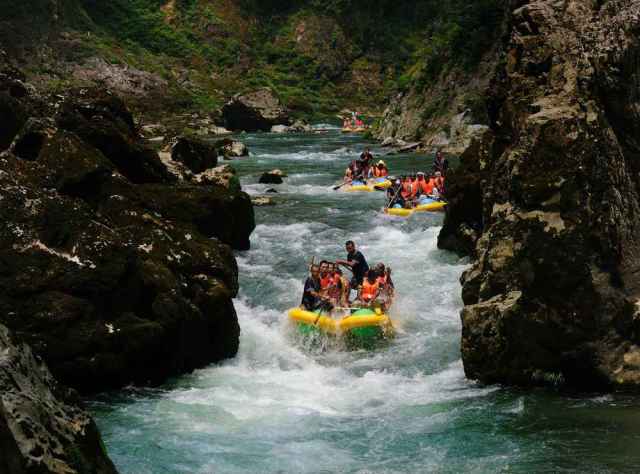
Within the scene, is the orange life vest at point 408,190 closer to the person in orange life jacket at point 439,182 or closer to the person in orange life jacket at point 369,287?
the person in orange life jacket at point 439,182

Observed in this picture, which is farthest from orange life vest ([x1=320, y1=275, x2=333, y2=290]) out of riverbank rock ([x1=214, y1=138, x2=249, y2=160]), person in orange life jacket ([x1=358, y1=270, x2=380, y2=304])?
riverbank rock ([x1=214, y1=138, x2=249, y2=160])

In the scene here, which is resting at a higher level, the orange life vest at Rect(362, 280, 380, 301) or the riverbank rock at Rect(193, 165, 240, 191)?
the riverbank rock at Rect(193, 165, 240, 191)

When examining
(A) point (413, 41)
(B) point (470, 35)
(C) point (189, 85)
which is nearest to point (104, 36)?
(C) point (189, 85)

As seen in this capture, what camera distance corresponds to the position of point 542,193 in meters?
10.2

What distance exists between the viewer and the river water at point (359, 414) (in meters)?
8.39

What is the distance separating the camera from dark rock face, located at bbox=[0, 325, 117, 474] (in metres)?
4.27

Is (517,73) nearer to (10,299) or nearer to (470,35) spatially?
(10,299)

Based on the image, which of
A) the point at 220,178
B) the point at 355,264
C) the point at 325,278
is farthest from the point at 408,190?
the point at 325,278

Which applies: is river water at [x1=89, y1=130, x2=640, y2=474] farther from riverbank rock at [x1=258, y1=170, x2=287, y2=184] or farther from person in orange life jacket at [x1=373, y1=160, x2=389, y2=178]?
riverbank rock at [x1=258, y1=170, x2=287, y2=184]

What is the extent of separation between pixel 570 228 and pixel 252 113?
50.6 meters

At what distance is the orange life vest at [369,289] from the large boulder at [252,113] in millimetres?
45714

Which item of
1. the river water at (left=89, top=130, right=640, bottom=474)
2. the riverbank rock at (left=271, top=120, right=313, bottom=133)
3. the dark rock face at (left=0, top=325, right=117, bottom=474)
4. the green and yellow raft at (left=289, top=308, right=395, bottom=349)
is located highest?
the riverbank rock at (left=271, top=120, right=313, bottom=133)

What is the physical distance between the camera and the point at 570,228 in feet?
32.4

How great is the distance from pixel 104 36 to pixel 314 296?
69.1 metres
